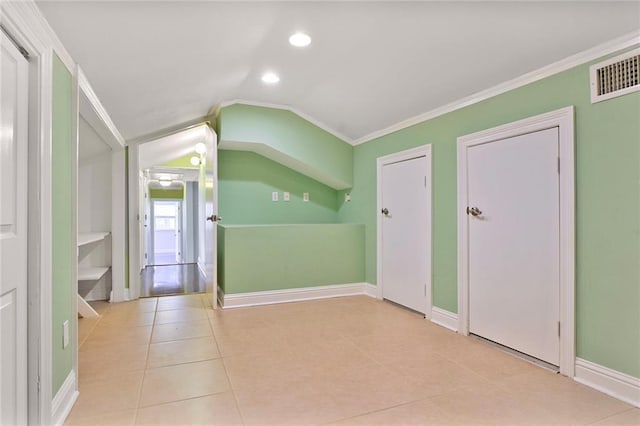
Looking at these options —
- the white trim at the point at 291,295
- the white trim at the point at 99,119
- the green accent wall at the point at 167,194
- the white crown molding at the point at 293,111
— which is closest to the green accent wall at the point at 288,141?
the white crown molding at the point at 293,111

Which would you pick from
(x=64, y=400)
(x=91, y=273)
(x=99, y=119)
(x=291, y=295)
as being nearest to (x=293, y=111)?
(x=99, y=119)

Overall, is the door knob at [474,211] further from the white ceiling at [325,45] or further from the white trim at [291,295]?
the white trim at [291,295]

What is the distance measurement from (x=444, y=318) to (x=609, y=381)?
1.31 m

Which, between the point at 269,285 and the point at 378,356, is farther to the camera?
the point at 269,285

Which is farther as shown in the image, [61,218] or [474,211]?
[474,211]

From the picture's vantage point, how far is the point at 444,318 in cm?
323

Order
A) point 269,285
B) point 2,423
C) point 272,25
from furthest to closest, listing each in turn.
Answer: point 269,285
point 272,25
point 2,423

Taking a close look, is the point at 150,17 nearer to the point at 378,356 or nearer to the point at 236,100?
the point at 236,100

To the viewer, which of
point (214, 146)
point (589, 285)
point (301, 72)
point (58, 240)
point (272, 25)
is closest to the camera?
point (58, 240)

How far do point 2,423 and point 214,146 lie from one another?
113 inches

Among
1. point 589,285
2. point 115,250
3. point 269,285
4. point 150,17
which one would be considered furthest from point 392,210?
point 115,250

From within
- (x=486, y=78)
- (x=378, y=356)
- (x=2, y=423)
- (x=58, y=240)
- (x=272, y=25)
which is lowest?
(x=378, y=356)

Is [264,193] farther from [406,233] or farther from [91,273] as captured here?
[91,273]

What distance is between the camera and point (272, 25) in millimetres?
2322
